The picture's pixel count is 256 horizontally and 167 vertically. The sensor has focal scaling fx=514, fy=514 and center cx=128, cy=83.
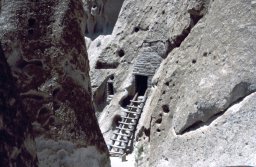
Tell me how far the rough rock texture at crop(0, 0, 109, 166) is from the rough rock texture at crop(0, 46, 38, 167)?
1.45 m

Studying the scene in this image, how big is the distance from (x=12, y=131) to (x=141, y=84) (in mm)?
10693

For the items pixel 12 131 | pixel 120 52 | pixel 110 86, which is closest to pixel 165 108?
pixel 110 86

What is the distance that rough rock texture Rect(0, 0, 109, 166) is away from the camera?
2.85 meters

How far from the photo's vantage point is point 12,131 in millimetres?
1246

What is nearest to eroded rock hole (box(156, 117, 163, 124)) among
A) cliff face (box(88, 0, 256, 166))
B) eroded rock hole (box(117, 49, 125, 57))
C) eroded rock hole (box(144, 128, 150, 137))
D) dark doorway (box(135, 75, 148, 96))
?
cliff face (box(88, 0, 256, 166))

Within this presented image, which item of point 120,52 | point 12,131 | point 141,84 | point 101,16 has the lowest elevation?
point 141,84

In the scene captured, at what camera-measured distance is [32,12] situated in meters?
2.99

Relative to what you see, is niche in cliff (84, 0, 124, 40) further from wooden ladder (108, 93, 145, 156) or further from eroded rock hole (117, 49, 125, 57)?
wooden ladder (108, 93, 145, 156)

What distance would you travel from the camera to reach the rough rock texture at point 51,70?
9.36 ft

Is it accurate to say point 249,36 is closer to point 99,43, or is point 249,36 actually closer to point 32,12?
point 32,12

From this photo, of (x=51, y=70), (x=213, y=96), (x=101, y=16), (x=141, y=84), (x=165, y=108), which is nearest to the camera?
(x=51, y=70)

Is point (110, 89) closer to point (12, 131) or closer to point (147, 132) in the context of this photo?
point (147, 132)

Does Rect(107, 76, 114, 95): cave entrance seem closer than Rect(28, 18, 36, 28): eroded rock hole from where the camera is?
No

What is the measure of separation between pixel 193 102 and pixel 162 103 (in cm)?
142
